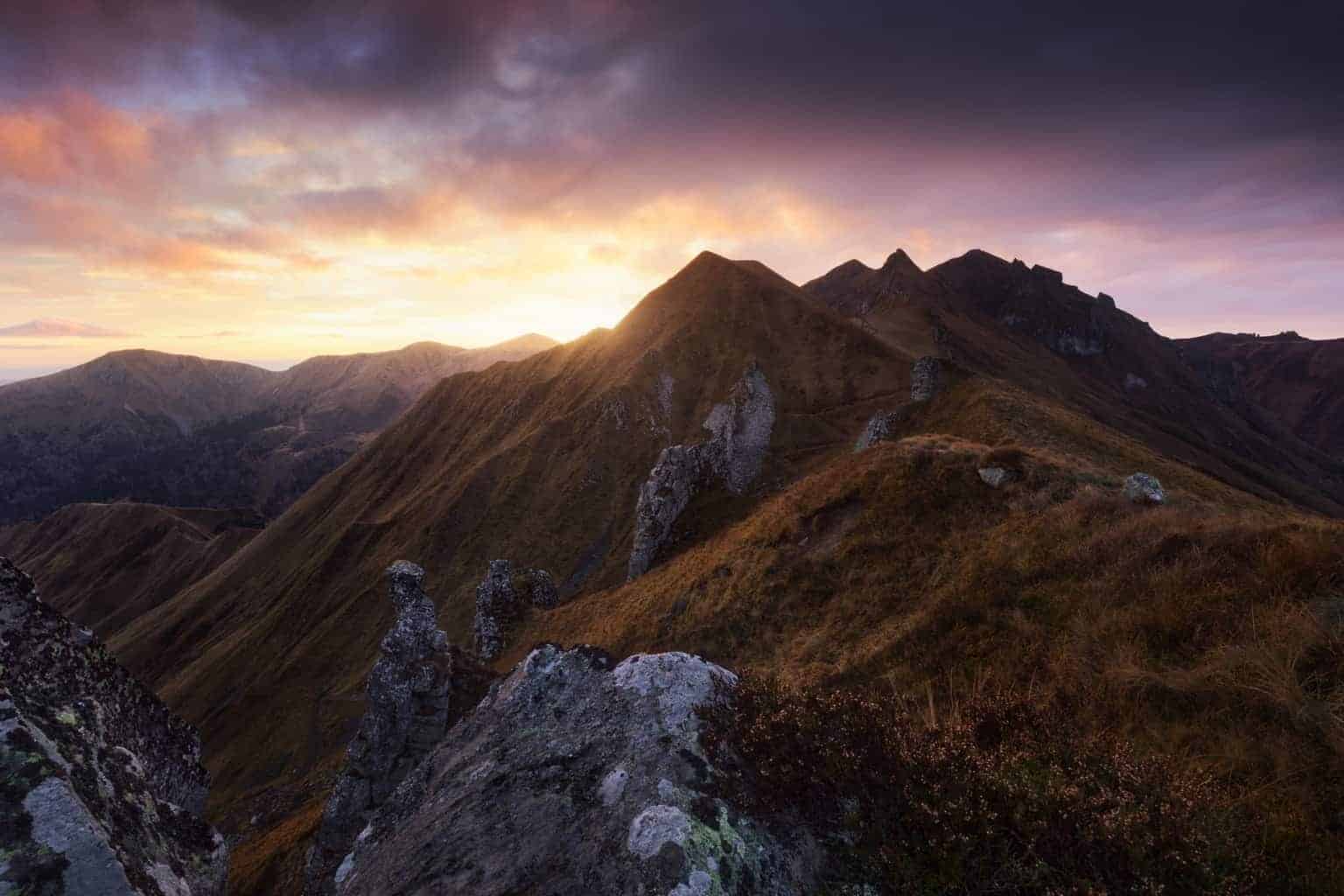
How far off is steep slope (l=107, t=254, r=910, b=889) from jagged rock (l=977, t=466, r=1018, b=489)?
1024 inches

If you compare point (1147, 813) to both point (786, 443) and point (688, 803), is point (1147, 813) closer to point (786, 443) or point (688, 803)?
point (688, 803)

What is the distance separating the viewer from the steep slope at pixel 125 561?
152875mm

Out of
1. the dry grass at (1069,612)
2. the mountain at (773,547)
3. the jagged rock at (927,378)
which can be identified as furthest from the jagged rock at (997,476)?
the jagged rock at (927,378)

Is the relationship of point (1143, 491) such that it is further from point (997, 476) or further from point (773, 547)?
point (773, 547)

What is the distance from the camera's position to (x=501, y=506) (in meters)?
95.9

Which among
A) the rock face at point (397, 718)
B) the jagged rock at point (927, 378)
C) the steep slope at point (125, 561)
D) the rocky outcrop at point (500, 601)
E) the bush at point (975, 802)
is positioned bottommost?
the steep slope at point (125, 561)

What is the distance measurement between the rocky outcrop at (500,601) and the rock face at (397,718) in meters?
21.3

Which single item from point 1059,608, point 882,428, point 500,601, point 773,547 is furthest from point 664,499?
point 1059,608

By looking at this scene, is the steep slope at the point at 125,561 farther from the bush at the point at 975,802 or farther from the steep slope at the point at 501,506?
the bush at the point at 975,802

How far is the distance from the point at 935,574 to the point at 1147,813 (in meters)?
11.8

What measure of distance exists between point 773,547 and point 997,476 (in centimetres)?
950

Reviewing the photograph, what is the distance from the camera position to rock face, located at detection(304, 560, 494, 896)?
20828mm

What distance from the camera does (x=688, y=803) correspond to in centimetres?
618

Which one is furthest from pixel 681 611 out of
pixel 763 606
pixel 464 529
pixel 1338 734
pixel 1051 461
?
pixel 464 529
